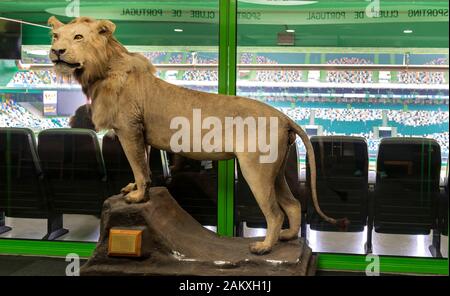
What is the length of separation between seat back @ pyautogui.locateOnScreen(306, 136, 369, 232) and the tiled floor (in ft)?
0.25

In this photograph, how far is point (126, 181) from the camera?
2.18m

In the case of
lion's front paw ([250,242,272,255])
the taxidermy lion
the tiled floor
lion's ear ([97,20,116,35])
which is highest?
lion's ear ([97,20,116,35])

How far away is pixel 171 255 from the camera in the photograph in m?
1.57

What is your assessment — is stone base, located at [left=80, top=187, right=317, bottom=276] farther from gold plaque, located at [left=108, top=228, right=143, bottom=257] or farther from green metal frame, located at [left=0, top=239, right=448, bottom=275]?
green metal frame, located at [left=0, top=239, right=448, bottom=275]

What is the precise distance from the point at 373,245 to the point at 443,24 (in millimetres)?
891

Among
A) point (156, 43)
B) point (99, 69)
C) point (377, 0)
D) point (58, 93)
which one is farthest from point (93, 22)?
point (377, 0)

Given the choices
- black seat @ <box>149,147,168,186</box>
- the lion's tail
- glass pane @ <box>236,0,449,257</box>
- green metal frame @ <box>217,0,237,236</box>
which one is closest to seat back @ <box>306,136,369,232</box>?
glass pane @ <box>236,0,449,257</box>

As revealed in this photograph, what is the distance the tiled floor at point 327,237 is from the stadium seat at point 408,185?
0.16ft

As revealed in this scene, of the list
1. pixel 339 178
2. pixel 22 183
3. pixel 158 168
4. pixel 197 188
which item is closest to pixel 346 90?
pixel 339 178

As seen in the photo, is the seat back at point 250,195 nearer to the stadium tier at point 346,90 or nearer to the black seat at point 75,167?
the stadium tier at point 346,90

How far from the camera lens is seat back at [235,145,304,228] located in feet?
6.65

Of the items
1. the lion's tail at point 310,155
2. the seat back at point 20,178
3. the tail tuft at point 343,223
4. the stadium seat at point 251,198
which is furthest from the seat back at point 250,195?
the seat back at point 20,178

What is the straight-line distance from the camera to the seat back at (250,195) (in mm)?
2027

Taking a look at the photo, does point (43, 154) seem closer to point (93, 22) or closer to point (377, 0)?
point (93, 22)
